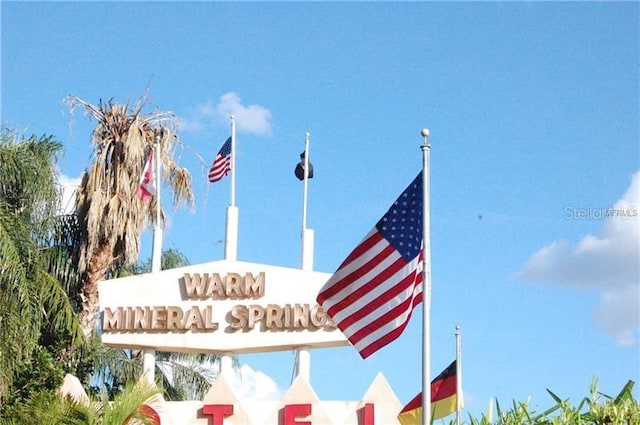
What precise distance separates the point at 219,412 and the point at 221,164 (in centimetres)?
714

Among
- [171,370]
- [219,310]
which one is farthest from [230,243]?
[171,370]

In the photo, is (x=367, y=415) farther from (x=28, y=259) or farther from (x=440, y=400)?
(x=28, y=259)

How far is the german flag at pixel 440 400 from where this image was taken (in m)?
20.2

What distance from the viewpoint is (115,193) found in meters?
30.1

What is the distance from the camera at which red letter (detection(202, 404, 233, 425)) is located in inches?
890

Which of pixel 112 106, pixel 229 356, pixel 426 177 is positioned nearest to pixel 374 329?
pixel 426 177

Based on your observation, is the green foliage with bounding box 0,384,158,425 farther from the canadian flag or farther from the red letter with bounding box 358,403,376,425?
the canadian flag

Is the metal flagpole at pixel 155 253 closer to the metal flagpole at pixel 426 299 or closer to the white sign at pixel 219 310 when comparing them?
the white sign at pixel 219 310

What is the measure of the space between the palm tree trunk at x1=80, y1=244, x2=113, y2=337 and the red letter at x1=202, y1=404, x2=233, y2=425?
823 centimetres

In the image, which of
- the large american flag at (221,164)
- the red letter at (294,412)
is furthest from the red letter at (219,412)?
the large american flag at (221,164)

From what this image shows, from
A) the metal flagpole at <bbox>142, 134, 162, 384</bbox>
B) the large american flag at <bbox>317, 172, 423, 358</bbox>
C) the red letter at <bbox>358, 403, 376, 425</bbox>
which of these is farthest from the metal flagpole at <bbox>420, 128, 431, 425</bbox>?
the metal flagpole at <bbox>142, 134, 162, 384</bbox>

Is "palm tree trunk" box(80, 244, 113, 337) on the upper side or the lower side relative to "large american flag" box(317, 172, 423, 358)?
upper

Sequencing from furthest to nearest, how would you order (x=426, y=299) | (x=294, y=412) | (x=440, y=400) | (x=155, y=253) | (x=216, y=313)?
(x=155, y=253) → (x=216, y=313) → (x=294, y=412) → (x=440, y=400) → (x=426, y=299)

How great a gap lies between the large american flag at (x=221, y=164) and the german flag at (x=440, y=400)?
8.80 metres
